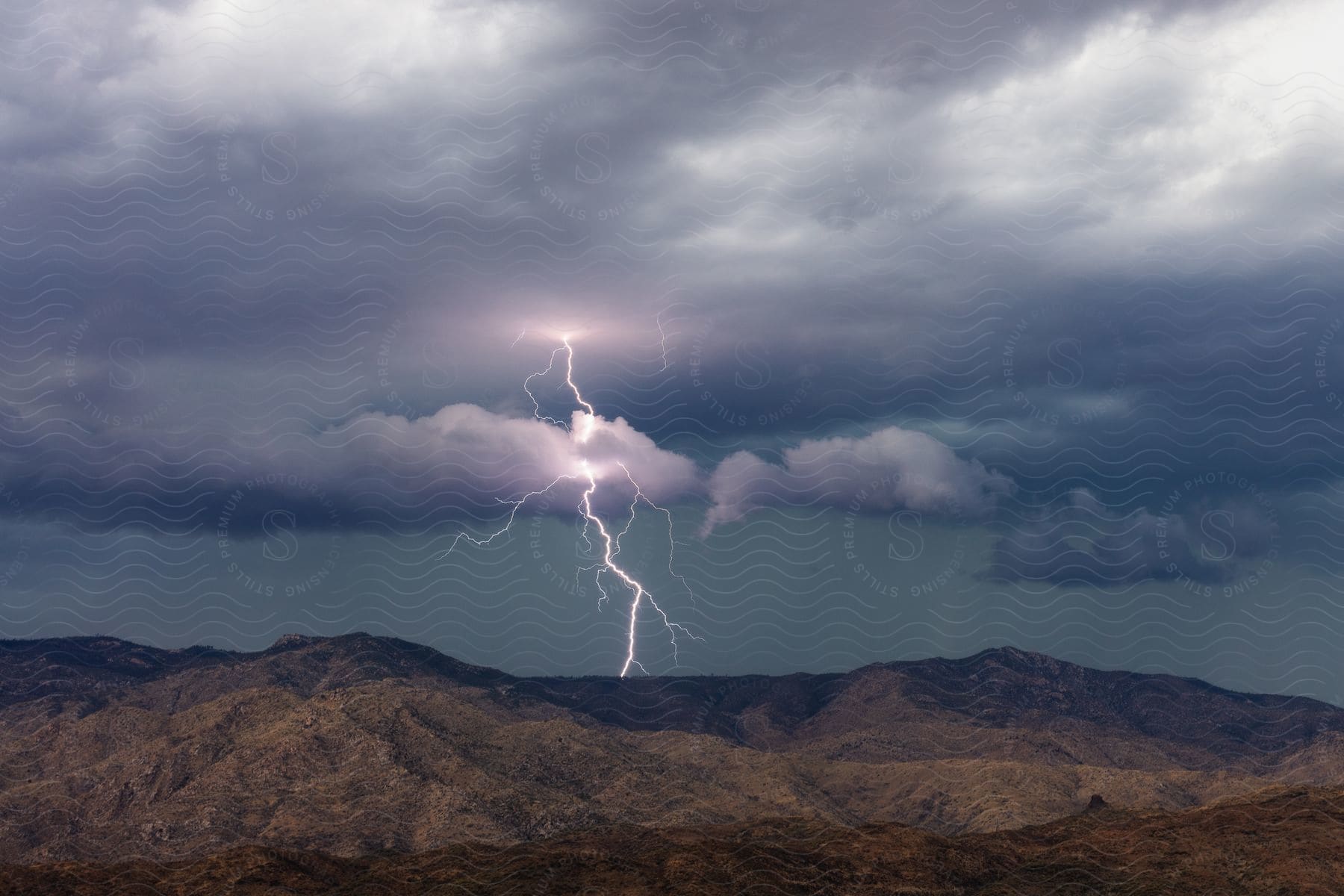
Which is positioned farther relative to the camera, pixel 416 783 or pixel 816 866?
pixel 416 783

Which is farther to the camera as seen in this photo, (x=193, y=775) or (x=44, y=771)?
(x=44, y=771)

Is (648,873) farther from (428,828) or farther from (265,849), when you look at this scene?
(428,828)

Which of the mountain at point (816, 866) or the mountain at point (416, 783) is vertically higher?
the mountain at point (816, 866)

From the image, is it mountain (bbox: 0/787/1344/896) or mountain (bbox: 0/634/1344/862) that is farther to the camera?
mountain (bbox: 0/634/1344/862)

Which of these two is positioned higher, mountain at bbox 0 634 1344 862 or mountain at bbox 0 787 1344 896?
mountain at bbox 0 787 1344 896

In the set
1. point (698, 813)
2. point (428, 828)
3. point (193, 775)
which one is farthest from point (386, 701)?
point (698, 813)

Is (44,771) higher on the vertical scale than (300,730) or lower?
lower

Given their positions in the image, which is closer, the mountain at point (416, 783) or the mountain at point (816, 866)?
the mountain at point (816, 866)

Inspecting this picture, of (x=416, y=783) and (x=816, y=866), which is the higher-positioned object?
(x=816, y=866)
